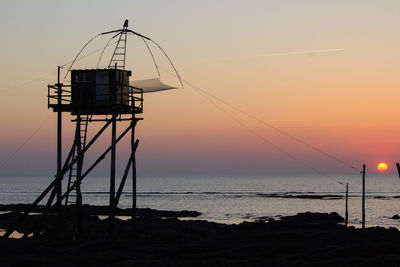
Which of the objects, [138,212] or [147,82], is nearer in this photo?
[147,82]

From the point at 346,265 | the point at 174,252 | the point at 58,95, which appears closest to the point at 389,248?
the point at 346,265

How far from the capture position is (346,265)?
2719 centimetres

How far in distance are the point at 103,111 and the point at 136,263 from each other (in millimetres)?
11860

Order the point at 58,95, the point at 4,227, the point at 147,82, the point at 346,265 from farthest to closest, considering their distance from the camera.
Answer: the point at 4,227
the point at 147,82
the point at 58,95
the point at 346,265

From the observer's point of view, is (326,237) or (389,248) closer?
(389,248)

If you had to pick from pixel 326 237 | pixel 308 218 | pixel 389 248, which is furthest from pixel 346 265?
pixel 308 218

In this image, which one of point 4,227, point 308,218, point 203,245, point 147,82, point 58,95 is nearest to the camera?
point 203,245

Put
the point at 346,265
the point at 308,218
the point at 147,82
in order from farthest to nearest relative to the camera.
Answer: the point at 308,218
the point at 147,82
the point at 346,265

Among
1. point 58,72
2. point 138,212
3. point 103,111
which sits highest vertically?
point 58,72

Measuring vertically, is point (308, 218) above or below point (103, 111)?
below

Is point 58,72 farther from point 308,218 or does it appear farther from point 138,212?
point 138,212

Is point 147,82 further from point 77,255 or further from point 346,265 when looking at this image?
point 346,265

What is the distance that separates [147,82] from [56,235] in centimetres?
1158

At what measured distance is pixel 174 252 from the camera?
31656mm
